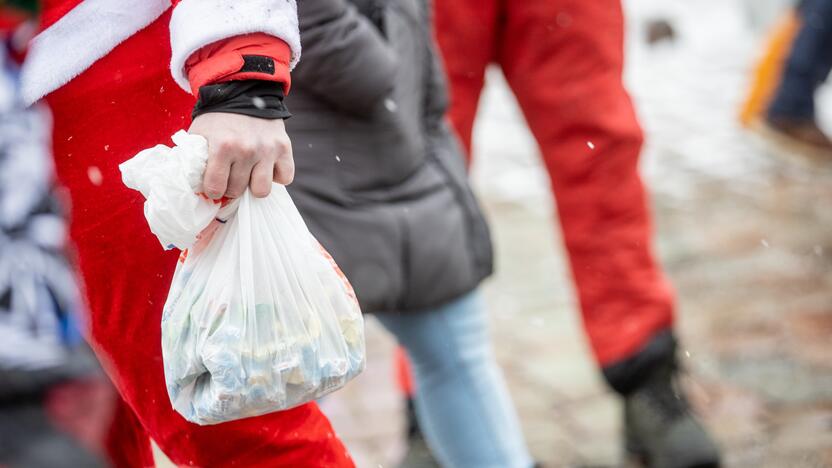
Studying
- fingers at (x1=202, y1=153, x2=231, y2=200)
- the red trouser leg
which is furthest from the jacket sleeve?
the red trouser leg

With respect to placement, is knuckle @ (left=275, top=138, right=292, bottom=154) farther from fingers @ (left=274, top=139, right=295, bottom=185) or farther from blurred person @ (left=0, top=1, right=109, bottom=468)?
blurred person @ (left=0, top=1, right=109, bottom=468)

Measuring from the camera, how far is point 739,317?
160 inches

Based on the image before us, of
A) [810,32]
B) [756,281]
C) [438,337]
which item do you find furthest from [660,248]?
[438,337]

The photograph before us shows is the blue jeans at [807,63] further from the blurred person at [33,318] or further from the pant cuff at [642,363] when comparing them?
the blurred person at [33,318]

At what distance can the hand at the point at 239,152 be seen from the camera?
1.65 metres

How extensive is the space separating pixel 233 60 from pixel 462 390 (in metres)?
1.15

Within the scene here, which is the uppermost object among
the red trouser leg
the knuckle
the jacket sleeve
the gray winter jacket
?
the knuckle

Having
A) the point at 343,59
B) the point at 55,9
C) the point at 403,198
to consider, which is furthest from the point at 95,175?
the point at 403,198

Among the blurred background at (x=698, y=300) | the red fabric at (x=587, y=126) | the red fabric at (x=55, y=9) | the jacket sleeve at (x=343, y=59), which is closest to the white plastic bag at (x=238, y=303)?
the red fabric at (x=55, y=9)

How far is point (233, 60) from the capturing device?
1.70 m

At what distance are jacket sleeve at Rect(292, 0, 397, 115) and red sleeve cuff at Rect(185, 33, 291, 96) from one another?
15.7 inches

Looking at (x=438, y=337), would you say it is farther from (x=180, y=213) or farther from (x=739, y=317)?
(x=739, y=317)

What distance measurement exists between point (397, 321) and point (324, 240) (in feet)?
1.13

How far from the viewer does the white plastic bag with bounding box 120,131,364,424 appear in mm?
1649
